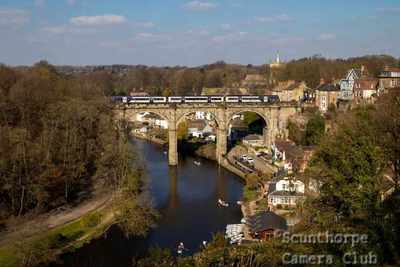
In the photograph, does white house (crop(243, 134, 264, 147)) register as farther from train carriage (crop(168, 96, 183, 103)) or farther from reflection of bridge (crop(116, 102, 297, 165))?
train carriage (crop(168, 96, 183, 103))

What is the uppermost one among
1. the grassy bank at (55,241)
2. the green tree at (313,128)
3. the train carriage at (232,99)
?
the train carriage at (232,99)

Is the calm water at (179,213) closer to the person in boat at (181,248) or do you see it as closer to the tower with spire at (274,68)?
the person in boat at (181,248)

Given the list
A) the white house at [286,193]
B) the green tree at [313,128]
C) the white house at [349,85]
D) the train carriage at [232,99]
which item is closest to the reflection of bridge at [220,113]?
the train carriage at [232,99]

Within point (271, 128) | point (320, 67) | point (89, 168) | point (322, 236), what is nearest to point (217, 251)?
point (322, 236)

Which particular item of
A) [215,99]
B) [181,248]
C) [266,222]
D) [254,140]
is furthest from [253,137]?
[181,248]

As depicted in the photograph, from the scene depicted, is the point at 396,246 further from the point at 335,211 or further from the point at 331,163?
the point at 331,163

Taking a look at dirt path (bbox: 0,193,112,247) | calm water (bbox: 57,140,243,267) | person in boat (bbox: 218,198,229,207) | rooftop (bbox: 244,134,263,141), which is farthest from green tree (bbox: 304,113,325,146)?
dirt path (bbox: 0,193,112,247)
